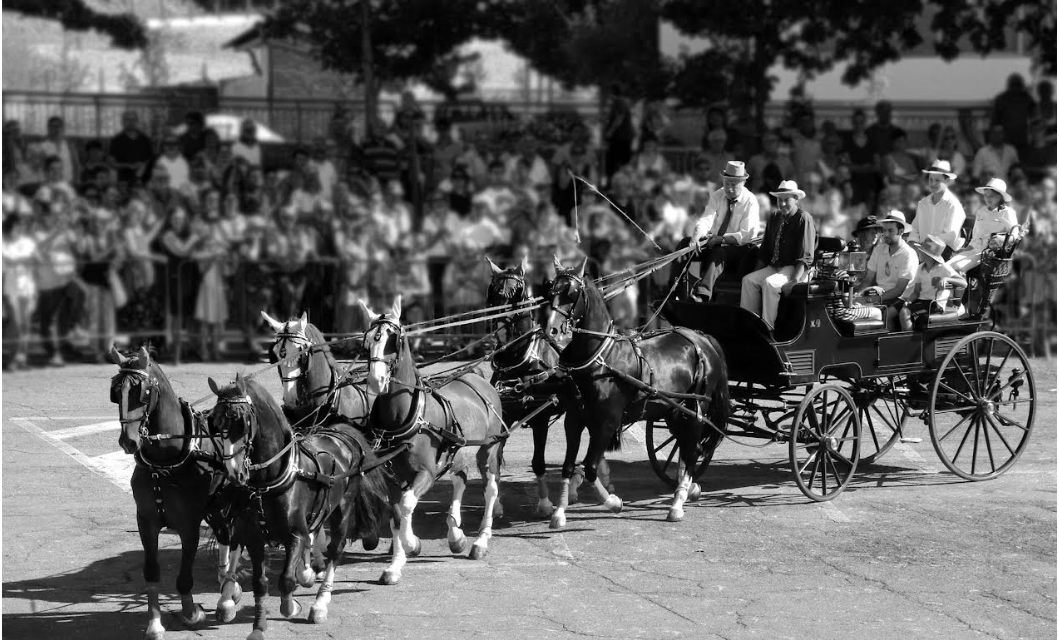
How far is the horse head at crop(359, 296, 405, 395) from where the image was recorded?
10.7 meters

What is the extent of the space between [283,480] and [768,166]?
13.1 meters

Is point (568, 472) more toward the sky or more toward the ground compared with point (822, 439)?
more toward the ground

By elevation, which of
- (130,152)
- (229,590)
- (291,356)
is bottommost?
(229,590)

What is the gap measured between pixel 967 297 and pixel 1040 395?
4536mm

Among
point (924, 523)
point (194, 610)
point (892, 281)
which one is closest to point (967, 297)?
point (892, 281)

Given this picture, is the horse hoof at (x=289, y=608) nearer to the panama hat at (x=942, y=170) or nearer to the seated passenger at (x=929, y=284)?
the seated passenger at (x=929, y=284)

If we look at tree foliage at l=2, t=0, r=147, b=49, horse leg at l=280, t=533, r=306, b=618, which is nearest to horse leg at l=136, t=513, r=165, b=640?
horse leg at l=280, t=533, r=306, b=618

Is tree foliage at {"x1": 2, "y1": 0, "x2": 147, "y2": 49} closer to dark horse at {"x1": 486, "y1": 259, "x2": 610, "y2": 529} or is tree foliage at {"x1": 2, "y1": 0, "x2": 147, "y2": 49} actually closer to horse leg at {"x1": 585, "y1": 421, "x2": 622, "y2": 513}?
dark horse at {"x1": 486, "y1": 259, "x2": 610, "y2": 529}

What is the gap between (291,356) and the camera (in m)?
11.6

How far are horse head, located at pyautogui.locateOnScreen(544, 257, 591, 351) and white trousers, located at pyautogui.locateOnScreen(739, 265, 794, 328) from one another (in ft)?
6.70

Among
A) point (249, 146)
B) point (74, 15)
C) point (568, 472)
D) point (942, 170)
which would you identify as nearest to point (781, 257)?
point (942, 170)

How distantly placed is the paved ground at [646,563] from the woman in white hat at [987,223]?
2.11 m

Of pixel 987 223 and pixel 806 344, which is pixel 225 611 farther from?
pixel 987 223

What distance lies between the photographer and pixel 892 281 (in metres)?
14.6
